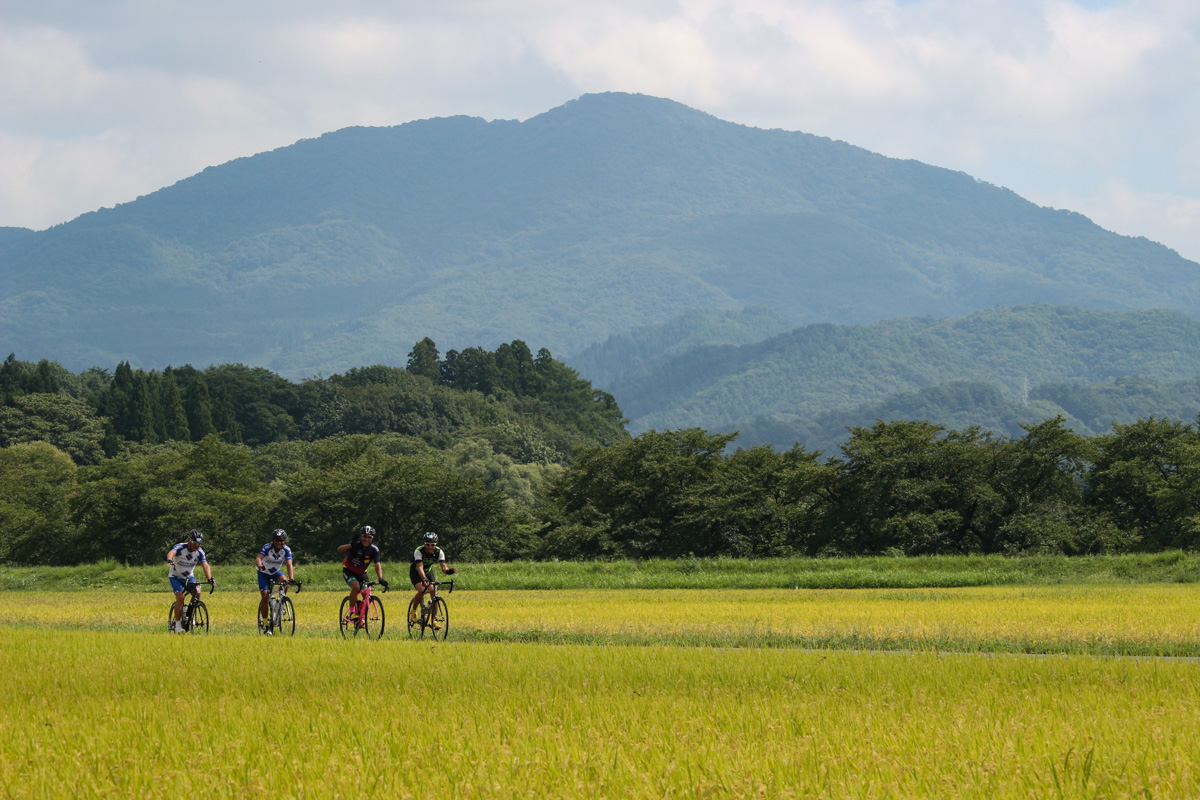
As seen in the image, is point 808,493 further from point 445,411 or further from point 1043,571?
point 445,411

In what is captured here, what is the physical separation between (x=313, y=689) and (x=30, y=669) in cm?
543

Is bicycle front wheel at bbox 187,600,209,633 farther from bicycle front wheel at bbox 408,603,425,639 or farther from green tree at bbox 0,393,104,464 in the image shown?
green tree at bbox 0,393,104,464

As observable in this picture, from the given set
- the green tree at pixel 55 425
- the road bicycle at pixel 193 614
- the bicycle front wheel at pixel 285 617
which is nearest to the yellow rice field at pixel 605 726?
the bicycle front wheel at pixel 285 617

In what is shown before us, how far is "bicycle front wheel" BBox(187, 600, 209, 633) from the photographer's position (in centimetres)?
2488

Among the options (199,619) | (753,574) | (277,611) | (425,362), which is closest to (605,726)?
(277,611)

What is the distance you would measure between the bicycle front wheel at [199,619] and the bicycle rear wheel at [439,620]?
220 inches

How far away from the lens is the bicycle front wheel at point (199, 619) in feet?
81.6

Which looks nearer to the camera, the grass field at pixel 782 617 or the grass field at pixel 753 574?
the grass field at pixel 782 617

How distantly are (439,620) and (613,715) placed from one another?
445 inches

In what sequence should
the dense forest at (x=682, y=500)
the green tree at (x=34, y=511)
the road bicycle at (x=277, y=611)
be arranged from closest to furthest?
the road bicycle at (x=277, y=611)
the dense forest at (x=682, y=500)
the green tree at (x=34, y=511)

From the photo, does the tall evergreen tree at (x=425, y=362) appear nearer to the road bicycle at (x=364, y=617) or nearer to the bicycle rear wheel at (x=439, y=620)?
the road bicycle at (x=364, y=617)

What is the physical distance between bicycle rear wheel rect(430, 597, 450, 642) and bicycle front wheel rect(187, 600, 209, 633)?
18.3 feet

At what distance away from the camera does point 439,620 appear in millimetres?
22750

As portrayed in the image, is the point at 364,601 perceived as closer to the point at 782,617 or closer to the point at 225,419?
the point at 782,617
